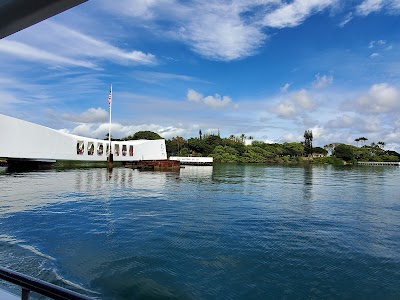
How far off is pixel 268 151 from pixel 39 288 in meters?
101

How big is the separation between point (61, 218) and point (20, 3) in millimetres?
9076

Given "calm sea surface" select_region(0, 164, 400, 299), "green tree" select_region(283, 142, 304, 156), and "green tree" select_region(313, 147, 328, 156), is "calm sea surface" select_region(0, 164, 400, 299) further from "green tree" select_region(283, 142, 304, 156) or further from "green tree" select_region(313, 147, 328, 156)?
"green tree" select_region(313, 147, 328, 156)

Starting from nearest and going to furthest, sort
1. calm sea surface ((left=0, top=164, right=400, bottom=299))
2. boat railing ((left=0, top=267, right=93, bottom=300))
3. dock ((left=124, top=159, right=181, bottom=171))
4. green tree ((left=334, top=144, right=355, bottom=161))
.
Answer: boat railing ((left=0, top=267, right=93, bottom=300)) < calm sea surface ((left=0, top=164, right=400, bottom=299)) < dock ((left=124, top=159, right=181, bottom=171)) < green tree ((left=334, top=144, right=355, bottom=161))

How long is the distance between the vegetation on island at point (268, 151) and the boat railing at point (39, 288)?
85.9 meters

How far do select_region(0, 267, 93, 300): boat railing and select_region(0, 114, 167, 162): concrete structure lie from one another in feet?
113

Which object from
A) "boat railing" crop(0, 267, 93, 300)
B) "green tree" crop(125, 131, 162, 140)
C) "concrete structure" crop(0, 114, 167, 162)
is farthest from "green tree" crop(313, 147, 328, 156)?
"boat railing" crop(0, 267, 93, 300)

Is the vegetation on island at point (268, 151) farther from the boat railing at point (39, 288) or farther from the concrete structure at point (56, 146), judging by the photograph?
the boat railing at point (39, 288)

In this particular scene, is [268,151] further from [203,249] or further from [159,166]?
[203,249]

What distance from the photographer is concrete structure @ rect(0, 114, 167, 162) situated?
105 ft

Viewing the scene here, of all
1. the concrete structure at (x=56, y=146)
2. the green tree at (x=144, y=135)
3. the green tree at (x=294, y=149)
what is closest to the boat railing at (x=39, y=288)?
the concrete structure at (x=56, y=146)

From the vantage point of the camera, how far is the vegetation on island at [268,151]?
90562 millimetres

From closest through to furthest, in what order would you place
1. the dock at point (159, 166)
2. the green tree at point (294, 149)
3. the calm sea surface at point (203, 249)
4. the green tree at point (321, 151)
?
the calm sea surface at point (203, 249)
the dock at point (159, 166)
the green tree at point (294, 149)
the green tree at point (321, 151)

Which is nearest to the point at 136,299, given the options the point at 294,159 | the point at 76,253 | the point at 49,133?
the point at 76,253

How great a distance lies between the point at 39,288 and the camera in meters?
1.44
